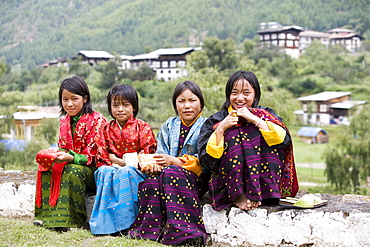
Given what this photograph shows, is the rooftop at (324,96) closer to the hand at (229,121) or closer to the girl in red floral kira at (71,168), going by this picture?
the girl in red floral kira at (71,168)

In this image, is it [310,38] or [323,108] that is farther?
[310,38]

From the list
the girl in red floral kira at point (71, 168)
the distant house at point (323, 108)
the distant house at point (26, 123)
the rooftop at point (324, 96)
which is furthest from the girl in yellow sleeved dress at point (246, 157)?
the rooftop at point (324, 96)

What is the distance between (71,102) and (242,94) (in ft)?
4.11

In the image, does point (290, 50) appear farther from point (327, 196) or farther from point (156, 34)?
point (327, 196)

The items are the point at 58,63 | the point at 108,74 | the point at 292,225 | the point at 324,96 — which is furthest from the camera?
the point at 58,63

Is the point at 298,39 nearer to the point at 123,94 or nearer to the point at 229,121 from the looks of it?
the point at 123,94

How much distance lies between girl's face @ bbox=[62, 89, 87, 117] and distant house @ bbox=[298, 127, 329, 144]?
2503 cm

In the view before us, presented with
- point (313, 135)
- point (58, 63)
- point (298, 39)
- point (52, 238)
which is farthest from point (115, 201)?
point (298, 39)

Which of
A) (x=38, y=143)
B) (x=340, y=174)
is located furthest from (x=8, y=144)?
(x=340, y=174)

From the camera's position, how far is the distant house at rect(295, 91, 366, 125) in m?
31.3

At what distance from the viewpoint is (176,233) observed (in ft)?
7.86

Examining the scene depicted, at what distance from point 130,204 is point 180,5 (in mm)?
72083

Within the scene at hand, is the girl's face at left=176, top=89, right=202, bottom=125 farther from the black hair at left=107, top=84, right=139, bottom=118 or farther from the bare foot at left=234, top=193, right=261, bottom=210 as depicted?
the bare foot at left=234, top=193, right=261, bottom=210

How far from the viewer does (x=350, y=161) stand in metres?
16.6
